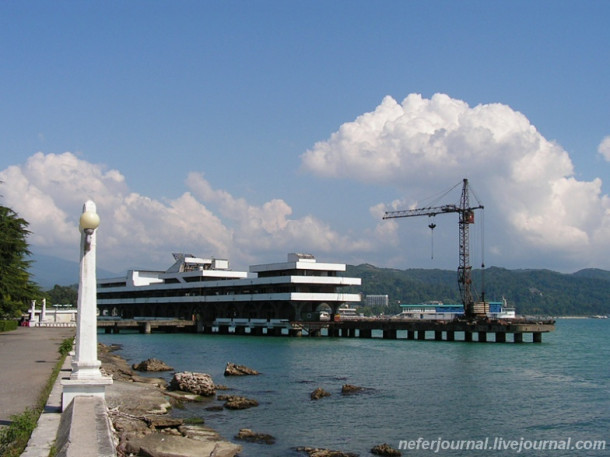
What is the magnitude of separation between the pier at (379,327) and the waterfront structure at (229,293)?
435 millimetres

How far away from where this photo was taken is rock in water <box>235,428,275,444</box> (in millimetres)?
21156

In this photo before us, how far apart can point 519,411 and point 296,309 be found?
2439 inches

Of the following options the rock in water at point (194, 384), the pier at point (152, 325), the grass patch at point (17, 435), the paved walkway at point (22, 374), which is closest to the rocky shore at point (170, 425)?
the rock in water at point (194, 384)

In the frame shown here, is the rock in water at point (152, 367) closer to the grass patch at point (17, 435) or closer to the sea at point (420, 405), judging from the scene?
the sea at point (420, 405)

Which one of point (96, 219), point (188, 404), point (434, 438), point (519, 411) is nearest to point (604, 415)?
point (519, 411)

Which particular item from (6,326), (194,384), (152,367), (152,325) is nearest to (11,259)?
(6,326)

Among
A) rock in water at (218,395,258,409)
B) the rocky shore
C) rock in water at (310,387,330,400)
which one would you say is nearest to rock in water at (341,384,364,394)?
the rocky shore

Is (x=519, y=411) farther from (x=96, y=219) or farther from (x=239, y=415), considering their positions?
(x=96, y=219)

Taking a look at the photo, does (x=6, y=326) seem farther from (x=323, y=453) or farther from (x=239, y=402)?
(x=323, y=453)

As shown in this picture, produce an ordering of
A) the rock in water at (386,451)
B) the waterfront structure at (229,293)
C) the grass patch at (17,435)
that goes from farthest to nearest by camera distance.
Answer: the waterfront structure at (229,293) < the rock in water at (386,451) < the grass patch at (17,435)

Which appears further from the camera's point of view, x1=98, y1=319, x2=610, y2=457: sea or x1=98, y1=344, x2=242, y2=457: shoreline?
x1=98, y1=319, x2=610, y2=457: sea

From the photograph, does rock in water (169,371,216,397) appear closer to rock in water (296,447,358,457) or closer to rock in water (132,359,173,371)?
rock in water (296,447,358,457)

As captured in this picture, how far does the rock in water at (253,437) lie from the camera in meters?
21.2

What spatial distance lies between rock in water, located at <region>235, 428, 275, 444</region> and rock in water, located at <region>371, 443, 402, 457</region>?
3624 mm
